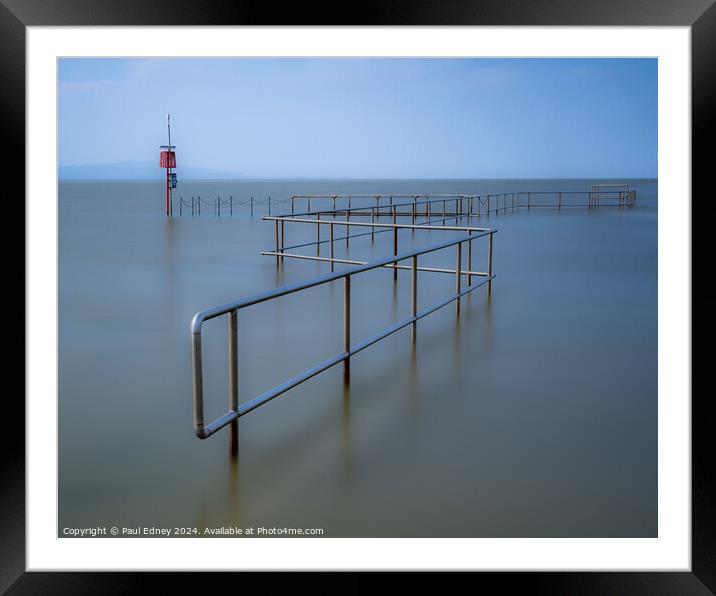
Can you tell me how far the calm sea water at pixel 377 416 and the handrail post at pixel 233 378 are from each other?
0.07m

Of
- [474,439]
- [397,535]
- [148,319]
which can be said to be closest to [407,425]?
[474,439]

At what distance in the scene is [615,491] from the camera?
9.68ft

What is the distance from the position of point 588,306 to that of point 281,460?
14.4 feet

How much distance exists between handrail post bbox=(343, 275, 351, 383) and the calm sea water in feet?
0.32

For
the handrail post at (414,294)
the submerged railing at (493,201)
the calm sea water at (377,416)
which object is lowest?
the calm sea water at (377,416)

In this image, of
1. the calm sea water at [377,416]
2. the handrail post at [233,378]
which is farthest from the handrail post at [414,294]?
the handrail post at [233,378]

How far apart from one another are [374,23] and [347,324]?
203cm

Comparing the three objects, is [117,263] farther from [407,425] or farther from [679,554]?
[679,554]

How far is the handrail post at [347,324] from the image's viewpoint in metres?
3.98

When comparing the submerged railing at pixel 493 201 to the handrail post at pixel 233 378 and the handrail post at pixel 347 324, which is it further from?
the handrail post at pixel 233 378

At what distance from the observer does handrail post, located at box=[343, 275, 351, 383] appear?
13.1 ft

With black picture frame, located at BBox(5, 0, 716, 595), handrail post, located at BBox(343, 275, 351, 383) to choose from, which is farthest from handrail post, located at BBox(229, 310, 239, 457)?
handrail post, located at BBox(343, 275, 351, 383)

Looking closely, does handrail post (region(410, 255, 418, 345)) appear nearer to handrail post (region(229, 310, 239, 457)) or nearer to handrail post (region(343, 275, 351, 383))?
handrail post (region(343, 275, 351, 383))

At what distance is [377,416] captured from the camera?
12.1 feet
